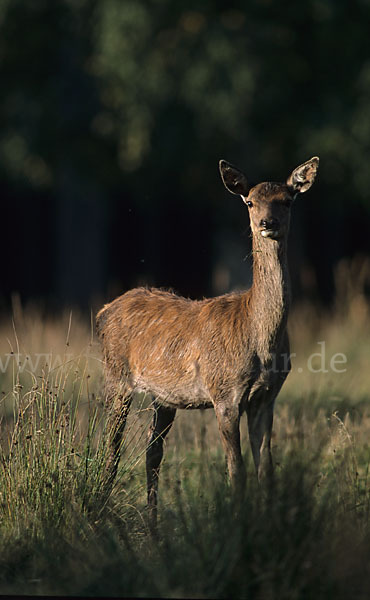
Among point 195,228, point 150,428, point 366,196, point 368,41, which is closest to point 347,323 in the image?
point 366,196

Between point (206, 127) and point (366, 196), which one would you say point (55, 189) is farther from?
point (366, 196)

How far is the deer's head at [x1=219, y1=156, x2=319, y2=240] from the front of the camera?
249 inches

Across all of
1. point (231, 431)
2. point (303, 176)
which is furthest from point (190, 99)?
point (231, 431)

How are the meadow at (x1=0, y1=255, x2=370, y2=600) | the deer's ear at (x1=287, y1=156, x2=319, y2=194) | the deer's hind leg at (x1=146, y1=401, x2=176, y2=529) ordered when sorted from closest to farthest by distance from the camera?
the meadow at (x1=0, y1=255, x2=370, y2=600) → the deer's ear at (x1=287, y1=156, x2=319, y2=194) → the deer's hind leg at (x1=146, y1=401, x2=176, y2=529)

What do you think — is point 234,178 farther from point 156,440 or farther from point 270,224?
point 156,440

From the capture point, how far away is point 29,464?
6309 millimetres

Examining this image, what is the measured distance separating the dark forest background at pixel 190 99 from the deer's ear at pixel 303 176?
229 inches

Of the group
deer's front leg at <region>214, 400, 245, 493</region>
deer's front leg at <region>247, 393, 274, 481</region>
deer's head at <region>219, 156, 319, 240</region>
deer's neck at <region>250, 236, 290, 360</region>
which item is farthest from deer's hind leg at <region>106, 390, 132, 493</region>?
deer's head at <region>219, 156, 319, 240</region>

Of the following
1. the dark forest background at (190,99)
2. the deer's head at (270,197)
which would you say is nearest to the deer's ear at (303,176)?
the deer's head at (270,197)

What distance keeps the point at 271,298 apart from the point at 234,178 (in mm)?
877

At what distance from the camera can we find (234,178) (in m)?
6.73

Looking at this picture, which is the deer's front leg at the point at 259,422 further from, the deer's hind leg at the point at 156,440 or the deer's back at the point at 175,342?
the deer's hind leg at the point at 156,440

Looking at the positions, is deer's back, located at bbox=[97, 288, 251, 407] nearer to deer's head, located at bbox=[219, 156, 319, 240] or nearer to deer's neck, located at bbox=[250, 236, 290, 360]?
deer's neck, located at bbox=[250, 236, 290, 360]

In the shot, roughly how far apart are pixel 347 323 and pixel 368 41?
16.1 feet
